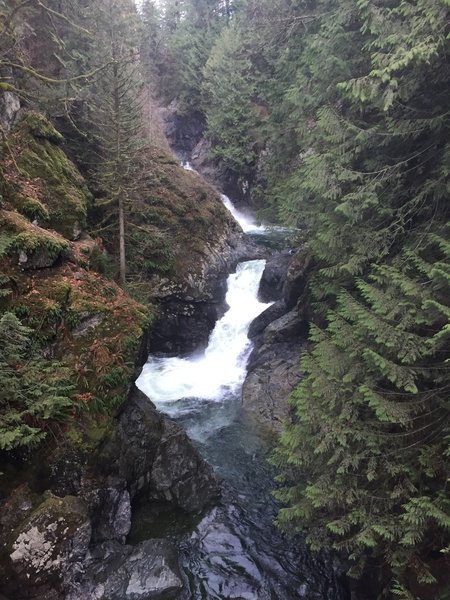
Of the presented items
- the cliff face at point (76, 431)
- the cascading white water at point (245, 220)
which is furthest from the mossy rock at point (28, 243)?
the cascading white water at point (245, 220)

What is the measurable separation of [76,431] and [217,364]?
411 inches

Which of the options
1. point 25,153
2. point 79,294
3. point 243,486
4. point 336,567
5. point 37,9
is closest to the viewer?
point 336,567

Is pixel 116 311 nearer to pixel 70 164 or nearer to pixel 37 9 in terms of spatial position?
pixel 70 164

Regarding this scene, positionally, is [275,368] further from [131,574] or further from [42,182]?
[42,182]

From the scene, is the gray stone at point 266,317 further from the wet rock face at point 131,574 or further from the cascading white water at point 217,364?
the wet rock face at point 131,574

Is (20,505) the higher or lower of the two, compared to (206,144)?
lower

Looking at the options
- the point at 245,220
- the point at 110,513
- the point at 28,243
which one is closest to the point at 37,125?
the point at 28,243

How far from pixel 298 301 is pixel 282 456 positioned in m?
9.03

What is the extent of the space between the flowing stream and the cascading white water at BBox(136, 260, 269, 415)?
0.04m

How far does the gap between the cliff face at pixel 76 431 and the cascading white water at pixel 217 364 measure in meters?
4.78

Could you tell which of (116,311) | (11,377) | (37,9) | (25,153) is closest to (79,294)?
(116,311)

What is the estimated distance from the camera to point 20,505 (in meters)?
7.27

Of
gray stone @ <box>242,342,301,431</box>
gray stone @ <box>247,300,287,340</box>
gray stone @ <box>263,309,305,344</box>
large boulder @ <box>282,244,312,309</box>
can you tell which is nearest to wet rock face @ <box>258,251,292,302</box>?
gray stone @ <box>247,300,287,340</box>

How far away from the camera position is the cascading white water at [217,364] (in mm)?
16281
